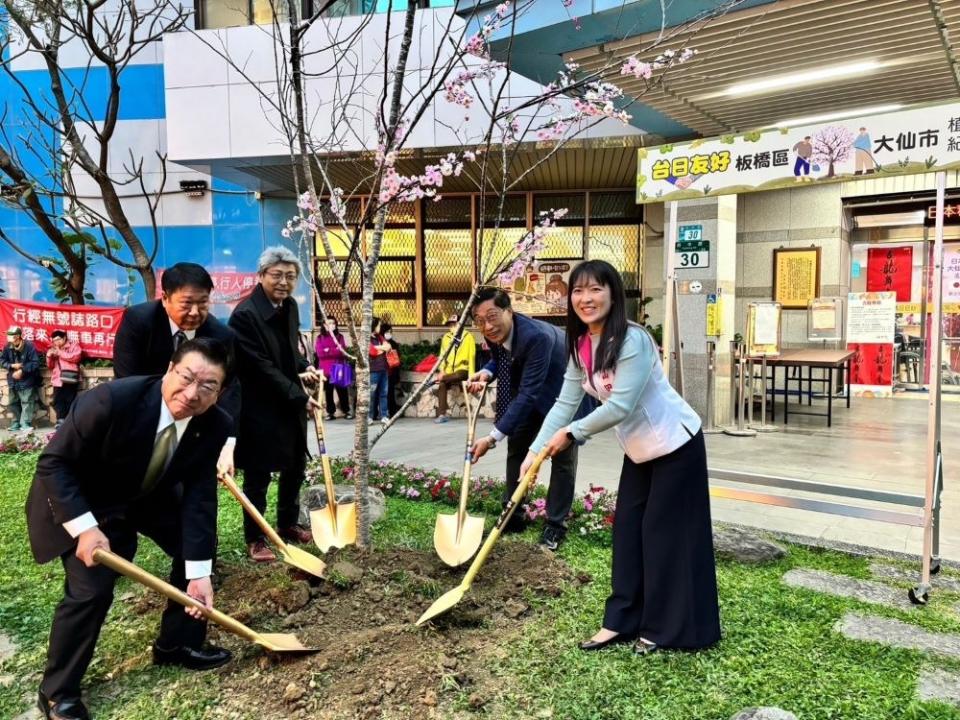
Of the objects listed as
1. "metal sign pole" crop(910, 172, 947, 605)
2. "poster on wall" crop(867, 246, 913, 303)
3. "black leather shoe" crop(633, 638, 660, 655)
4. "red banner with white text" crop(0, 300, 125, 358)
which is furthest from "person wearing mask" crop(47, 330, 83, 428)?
"poster on wall" crop(867, 246, 913, 303)

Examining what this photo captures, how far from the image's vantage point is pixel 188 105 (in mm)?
10414

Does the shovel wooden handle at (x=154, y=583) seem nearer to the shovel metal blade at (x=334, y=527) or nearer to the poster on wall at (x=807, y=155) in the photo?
the shovel metal blade at (x=334, y=527)

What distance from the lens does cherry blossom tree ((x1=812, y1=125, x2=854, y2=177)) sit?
12.0 ft

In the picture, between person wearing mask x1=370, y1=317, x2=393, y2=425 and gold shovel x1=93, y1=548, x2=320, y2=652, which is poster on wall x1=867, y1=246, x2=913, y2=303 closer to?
person wearing mask x1=370, y1=317, x2=393, y2=425

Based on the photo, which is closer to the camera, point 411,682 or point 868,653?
point 411,682

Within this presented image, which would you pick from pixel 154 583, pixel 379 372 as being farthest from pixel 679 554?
pixel 379 372

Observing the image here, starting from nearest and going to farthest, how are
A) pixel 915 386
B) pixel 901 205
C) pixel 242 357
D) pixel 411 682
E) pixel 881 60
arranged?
pixel 411 682
pixel 242 357
pixel 881 60
pixel 901 205
pixel 915 386

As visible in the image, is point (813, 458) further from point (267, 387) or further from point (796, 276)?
point (267, 387)

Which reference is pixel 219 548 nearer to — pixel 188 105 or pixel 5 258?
pixel 188 105

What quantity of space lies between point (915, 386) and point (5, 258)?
19.4 metres

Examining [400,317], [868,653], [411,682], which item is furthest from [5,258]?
[868,653]

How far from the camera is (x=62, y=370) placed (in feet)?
32.1

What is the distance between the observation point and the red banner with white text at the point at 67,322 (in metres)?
10.4

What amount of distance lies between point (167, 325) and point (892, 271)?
12837 mm
